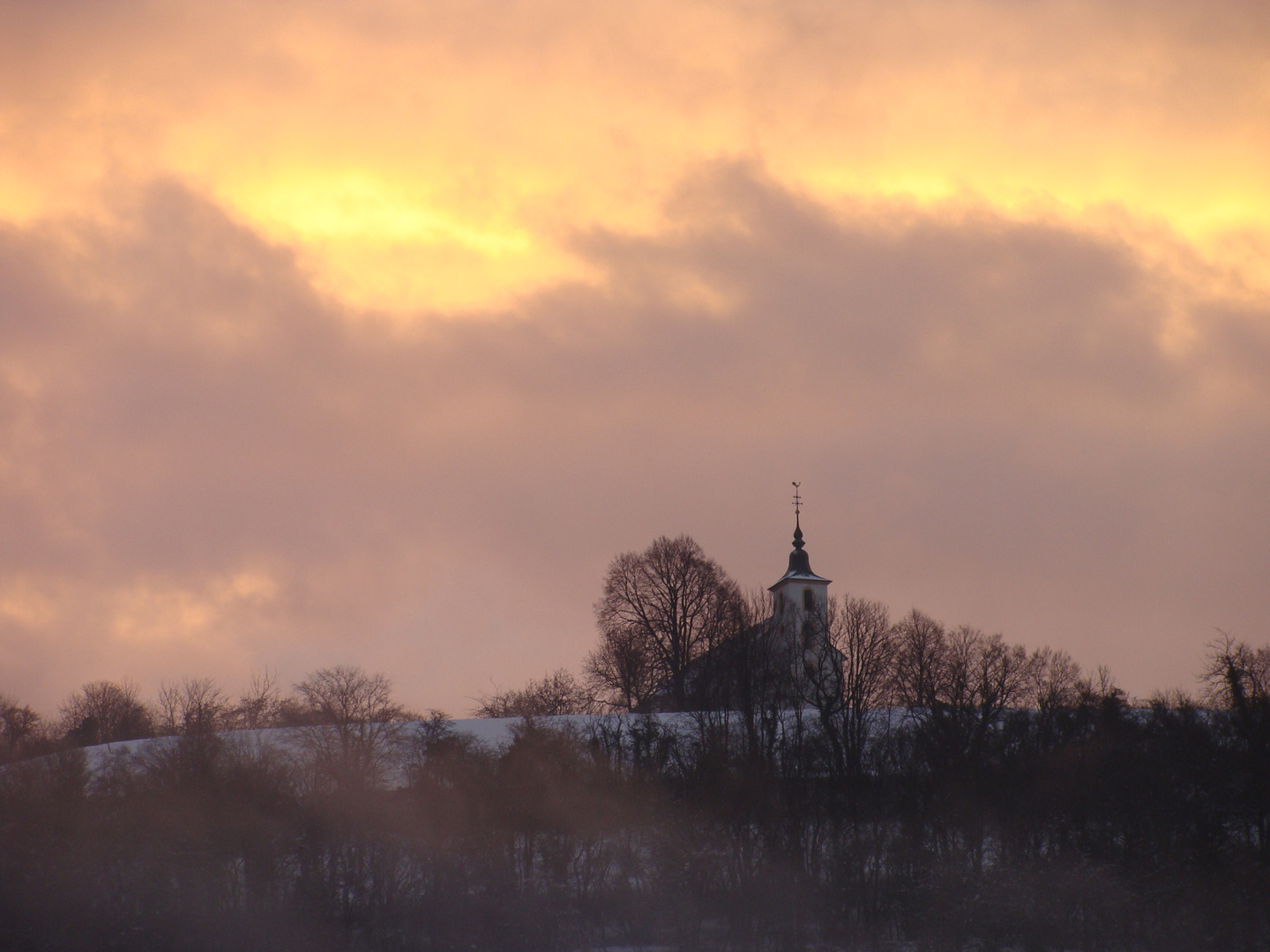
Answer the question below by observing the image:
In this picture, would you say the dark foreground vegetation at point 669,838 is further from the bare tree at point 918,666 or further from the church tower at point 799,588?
the church tower at point 799,588

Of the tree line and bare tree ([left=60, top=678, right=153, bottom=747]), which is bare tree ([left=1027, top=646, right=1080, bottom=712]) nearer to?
the tree line

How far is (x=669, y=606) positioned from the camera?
3561 inches

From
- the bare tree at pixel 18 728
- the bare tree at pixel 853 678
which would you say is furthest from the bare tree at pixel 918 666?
the bare tree at pixel 18 728

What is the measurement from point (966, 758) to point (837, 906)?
46.7ft

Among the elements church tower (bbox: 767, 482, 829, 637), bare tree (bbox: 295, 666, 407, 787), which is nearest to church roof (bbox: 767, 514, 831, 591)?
church tower (bbox: 767, 482, 829, 637)

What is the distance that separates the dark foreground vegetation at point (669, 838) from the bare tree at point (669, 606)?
19.7 meters

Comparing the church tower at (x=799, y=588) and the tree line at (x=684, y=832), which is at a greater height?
the church tower at (x=799, y=588)

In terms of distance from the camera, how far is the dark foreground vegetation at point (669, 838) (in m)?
48.5

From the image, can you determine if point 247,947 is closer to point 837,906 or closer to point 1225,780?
point 837,906

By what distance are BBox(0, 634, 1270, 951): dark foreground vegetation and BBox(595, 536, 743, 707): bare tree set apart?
64.6ft

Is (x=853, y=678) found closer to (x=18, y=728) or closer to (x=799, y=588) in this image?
(x=799, y=588)

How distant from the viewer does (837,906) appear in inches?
1998

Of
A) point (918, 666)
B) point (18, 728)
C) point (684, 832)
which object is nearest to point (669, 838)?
point (684, 832)

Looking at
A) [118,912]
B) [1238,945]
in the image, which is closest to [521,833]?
[118,912]
